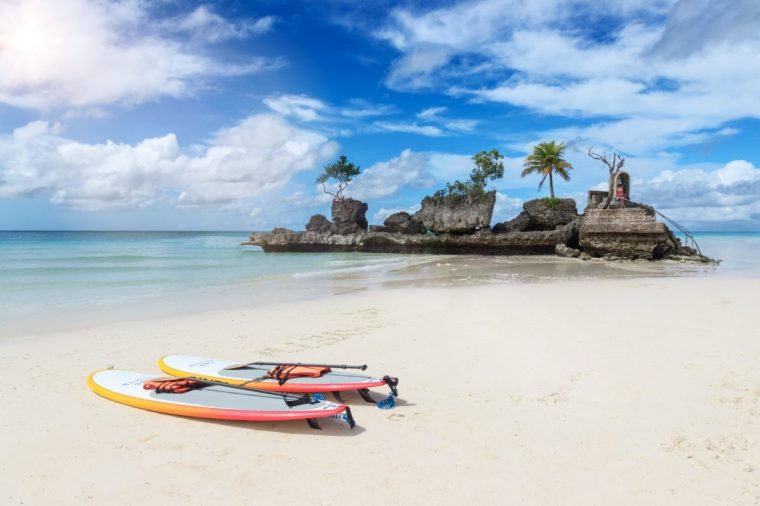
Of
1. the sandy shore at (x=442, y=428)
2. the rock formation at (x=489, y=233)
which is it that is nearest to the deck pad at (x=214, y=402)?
the sandy shore at (x=442, y=428)

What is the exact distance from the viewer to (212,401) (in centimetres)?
453

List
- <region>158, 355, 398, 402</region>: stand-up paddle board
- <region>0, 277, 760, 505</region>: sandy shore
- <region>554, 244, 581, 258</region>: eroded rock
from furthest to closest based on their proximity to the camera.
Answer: <region>554, 244, 581, 258</region>: eroded rock
<region>158, 355, 398, 402</region>: stand-up paddle board
<region>0, 277, 760, 505</region>: sandy shore

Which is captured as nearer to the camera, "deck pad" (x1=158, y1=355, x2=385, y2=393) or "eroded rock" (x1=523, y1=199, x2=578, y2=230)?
"deck pad" (x1=158, y1=355, x2=385, y2=393)

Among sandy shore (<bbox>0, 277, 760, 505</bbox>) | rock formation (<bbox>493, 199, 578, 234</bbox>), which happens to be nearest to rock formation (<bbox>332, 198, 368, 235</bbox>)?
rock formation (<bbox>493, 199, 578, 234</bbox>)

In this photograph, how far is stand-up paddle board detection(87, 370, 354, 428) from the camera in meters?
4.17

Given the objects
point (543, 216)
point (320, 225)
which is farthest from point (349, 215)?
point (543, 216)

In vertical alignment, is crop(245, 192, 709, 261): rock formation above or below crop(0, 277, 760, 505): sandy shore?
above

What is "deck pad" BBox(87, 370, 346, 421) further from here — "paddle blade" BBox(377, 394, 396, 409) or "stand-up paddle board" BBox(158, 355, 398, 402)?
"paddle blade" BBox(377, 394, 396, 409)

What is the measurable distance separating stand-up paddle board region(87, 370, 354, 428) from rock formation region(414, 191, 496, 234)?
35017mm

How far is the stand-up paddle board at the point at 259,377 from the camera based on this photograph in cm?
487

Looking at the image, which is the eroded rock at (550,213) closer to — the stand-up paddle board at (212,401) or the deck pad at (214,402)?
the stand-up paddle board at (212,401)

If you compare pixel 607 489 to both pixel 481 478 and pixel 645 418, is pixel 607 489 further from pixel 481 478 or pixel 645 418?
pixel 645 418

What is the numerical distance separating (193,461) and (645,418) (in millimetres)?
4047

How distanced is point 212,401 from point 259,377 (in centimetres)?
77
